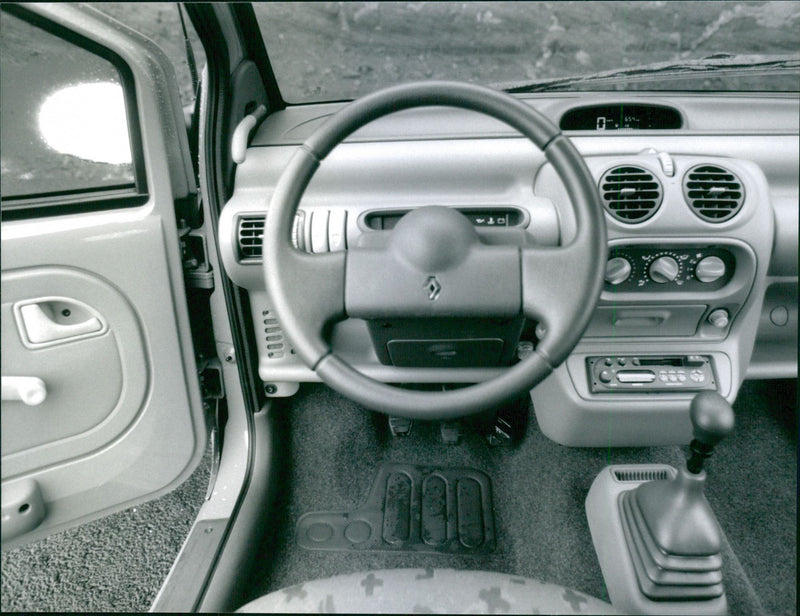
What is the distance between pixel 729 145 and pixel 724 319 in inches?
17.3

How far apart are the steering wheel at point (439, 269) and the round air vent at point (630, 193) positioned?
416mm

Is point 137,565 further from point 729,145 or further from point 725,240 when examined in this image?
point 729,145

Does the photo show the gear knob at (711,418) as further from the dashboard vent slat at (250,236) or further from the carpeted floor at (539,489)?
the dashboard vent slat at (250,236)

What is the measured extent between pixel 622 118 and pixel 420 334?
89cm

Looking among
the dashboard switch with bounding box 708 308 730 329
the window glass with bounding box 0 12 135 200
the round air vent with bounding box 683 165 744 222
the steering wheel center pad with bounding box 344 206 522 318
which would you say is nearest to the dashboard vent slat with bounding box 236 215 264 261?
the window glass with bounding box 0 12 135 200

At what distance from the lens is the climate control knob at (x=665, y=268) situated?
1.23 meters

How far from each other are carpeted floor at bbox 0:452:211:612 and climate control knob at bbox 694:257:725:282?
1.51 meters

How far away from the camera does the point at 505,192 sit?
53.2 inches

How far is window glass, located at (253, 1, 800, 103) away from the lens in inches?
57.2

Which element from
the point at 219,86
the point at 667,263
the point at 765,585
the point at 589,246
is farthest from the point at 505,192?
the point at 765,585

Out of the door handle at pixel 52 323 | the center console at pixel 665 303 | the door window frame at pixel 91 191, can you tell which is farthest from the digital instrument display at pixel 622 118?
the door handle at pixel 52 323

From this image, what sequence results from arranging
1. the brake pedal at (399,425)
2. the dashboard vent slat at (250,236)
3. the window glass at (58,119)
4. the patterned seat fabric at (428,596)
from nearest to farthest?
1. the patterned seat fabric at (428,596)
2. the window glass at (58,119)
3. the dashboard vent slat at (250,236)
4. the brake pedal at (399,425)

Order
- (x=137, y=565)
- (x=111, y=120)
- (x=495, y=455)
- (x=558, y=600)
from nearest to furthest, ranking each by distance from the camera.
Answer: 1. (x=558, y=600)
2. (x=111, y=120)
3. (x=137, y=565)
4. (x=495, y=455)

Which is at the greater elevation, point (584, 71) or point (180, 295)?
point (584, 71)
